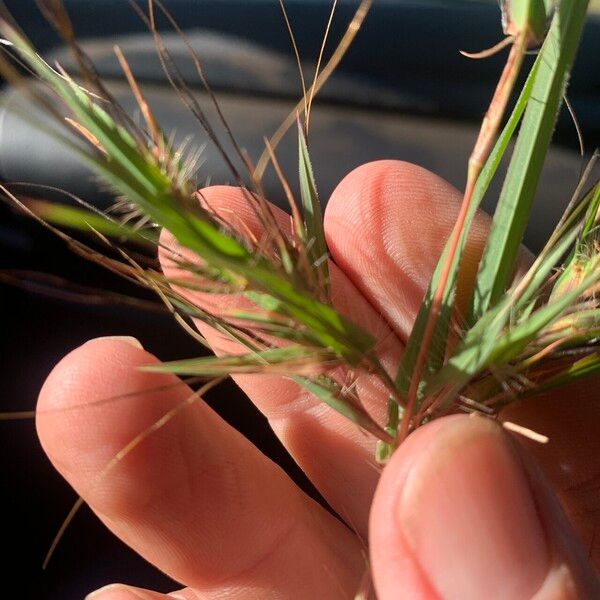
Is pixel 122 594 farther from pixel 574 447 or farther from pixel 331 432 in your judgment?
pixel 574 447

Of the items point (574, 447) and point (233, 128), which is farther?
point (233, 128)

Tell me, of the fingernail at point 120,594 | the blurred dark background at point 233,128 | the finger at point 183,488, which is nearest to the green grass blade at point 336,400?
the finger at point 183,488

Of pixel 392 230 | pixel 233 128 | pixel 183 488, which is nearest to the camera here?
pixel 183 488

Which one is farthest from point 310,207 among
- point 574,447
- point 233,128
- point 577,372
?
point 233,128

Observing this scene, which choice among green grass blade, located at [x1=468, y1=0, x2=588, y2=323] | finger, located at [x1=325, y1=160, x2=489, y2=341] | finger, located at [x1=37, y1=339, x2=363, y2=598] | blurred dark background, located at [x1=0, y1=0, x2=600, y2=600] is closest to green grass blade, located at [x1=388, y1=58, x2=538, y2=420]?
green grass blade, located at [x1=468, y1=0, x2=588, y2=323]

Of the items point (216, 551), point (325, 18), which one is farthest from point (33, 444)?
point (325, 18)

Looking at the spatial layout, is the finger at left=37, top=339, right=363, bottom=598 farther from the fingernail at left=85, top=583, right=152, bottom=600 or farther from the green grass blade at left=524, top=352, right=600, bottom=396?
the green grass blade at left=524, top=352, right=600, bottom=396

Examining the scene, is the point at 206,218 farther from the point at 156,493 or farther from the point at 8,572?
the point at 8,572
